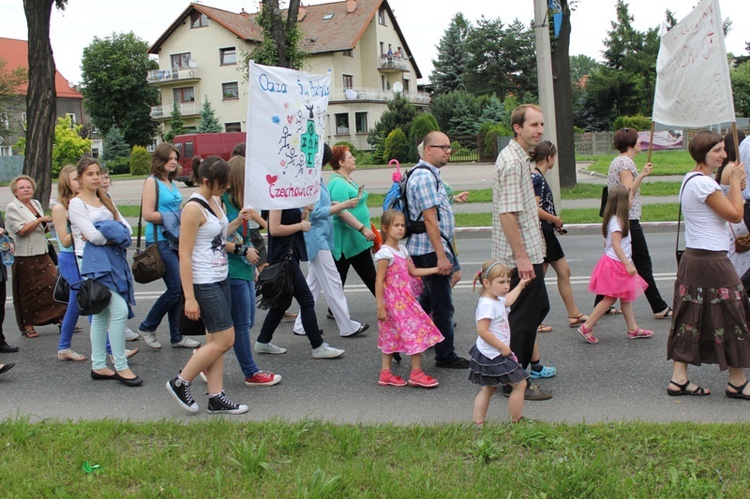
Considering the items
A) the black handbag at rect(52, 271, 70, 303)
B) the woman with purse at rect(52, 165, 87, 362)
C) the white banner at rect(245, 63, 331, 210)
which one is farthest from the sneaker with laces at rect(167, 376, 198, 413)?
the black handbag at rect(52, 271, 70, 303)

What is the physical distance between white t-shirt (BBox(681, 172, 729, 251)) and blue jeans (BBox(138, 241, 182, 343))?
4.01m

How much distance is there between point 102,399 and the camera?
5.38 meters

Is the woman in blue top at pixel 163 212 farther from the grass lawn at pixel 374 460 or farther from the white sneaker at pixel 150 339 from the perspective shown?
the grass lawn at pixel 374 460

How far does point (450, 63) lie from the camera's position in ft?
239

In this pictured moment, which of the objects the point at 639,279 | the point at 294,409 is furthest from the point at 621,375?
the point at 294,409

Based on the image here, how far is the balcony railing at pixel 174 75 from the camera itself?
204 feet

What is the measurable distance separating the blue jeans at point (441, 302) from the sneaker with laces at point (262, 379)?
1248mm

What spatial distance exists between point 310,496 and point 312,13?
211ft

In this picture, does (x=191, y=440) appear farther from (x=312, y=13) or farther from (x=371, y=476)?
(x=312, y=13)

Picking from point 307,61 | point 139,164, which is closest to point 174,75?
point 307,61

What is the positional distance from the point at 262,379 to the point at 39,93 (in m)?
15.9

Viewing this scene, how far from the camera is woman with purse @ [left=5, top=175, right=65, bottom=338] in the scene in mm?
7191

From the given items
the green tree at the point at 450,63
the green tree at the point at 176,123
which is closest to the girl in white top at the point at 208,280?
the green tree at the point at 176,123

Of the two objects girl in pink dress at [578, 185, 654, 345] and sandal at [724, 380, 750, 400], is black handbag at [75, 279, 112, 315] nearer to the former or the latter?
girl in pink dress at [578, 185, 654, 345]
